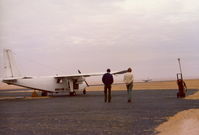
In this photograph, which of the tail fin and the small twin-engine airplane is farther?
the tail fin

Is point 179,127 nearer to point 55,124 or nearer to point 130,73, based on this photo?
point 55,124

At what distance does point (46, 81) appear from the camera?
33094 millimetres

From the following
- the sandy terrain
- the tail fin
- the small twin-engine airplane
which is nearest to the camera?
the sandy terrain

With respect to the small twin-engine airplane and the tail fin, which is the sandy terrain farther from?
the tail fin

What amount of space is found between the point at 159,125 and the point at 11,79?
22927mm

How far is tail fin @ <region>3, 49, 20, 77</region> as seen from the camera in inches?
1296

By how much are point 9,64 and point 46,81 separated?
4263mm

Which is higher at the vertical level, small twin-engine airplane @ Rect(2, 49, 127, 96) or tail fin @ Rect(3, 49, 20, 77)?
tail fin @ Rect(3, 49, 20, 77)

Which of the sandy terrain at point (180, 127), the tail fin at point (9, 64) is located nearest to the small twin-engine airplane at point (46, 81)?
the tail fin at point (9, 64)

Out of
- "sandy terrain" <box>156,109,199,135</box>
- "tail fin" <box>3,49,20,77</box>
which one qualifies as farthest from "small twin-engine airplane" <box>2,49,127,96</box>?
"sandy terrain" <box>156,109,199,135</box>

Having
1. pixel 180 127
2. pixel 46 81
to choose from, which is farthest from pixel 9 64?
pixel 180 127

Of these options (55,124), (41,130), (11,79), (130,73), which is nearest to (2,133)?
(41,130)

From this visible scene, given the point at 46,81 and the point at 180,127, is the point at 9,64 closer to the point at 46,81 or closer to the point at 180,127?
the point at 46,81

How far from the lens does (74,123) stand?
35.8ft
